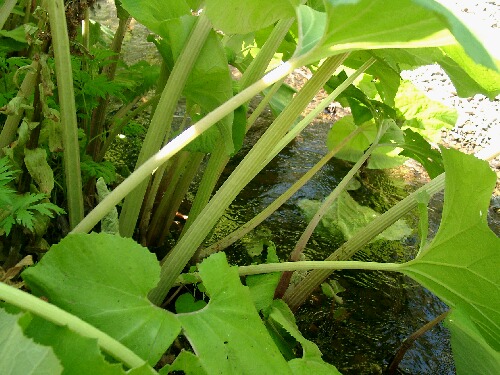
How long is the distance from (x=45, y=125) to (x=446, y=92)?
7.67 feet

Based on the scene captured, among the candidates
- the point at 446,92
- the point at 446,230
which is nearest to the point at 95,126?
the point at 446,230

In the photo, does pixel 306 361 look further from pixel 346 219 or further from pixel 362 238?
pixel 346 219

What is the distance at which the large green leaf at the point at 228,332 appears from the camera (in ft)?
2.56

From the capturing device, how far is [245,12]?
2.85 feet

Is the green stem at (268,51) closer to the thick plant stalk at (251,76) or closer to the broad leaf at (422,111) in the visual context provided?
the thick plant stalk at (251,76)

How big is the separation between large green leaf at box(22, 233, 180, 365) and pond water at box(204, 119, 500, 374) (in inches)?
25.6

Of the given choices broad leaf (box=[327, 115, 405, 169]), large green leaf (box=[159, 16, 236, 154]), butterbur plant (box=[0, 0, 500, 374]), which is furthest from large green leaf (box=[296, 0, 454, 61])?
broad leaf (box=[327, 115, 405, 169])

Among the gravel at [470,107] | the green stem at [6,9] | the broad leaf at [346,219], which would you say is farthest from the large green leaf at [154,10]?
the gravel at [470,107]

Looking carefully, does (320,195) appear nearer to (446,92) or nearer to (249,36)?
(249,36)

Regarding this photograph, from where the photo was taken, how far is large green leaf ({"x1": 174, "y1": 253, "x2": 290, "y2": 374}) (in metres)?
0.78

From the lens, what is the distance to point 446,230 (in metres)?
0.92

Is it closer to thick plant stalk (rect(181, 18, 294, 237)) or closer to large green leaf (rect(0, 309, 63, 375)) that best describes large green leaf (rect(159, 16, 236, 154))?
thick plant stalk (rect(181, 18, 294, 237))

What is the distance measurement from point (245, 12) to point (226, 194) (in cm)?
33

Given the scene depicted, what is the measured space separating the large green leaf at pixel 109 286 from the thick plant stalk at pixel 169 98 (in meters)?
0.36
